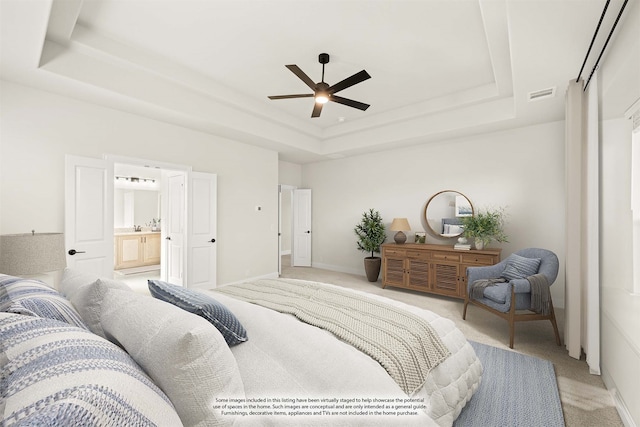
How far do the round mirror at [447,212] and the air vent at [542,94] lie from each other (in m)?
1.90

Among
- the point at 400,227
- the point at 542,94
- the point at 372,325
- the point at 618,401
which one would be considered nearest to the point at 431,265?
the point at 400,227

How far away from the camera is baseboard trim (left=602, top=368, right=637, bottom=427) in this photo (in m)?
1.81

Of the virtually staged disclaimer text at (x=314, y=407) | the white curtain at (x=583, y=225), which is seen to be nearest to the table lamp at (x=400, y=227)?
the white curtain at (x=583, y=225)

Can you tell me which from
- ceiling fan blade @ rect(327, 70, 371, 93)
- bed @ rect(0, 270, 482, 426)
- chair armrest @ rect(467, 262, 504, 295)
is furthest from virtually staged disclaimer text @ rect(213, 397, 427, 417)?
chair armrest @ rect(467, 262, 504, 295)

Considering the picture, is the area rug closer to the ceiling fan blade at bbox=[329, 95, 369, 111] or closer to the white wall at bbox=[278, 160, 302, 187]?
the ceiling fan blade at bbox=[329, 95, 369, 111]

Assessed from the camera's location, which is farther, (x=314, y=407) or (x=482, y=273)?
(x=482, y=273)

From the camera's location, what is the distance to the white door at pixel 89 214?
3365 mm

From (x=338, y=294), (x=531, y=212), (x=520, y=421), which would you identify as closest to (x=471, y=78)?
(x=531, y=212)

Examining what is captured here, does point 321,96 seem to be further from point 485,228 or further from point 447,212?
point 447,212

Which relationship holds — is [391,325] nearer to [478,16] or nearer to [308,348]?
[308,348]

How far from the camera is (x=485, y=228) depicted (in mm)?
4434

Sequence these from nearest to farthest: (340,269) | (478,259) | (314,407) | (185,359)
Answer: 1. (185,359)
2. (314,407)
3. (478,259)
4. (340,269)

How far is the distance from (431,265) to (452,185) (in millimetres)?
1480

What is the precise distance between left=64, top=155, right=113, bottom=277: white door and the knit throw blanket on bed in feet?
7.56
